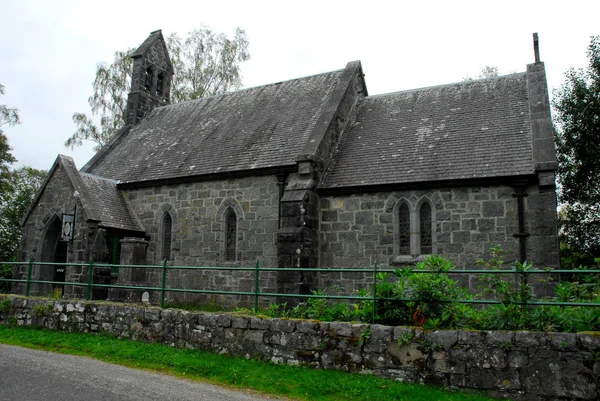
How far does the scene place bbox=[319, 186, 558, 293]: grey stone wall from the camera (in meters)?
12.3

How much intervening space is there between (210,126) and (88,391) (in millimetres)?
14982

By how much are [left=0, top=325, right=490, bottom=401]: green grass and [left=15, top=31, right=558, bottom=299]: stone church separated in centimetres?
421

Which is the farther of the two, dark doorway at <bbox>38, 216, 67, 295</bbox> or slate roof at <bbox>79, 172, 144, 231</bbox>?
slate roof at <bbox>79, 172, 144, 231</bbox>

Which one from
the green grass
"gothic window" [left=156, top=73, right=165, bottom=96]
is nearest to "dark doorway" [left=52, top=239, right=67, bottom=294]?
the green grass

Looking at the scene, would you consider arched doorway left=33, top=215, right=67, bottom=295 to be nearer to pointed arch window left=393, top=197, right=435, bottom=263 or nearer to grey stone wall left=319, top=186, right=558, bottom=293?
grey stone wall left=319, top=186, right=558, bottom=293

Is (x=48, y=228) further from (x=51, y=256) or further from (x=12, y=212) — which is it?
(x=12, y=212)

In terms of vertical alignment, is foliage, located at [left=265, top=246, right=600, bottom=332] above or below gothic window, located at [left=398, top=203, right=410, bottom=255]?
below

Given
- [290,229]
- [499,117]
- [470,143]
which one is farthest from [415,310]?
[499,117]

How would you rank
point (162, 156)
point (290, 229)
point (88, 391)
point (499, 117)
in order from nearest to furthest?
point (88, 391) → point (290, 229) → point (499, 117) → point (162, 156)

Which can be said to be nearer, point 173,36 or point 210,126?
point 210,126

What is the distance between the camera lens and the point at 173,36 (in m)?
35.5

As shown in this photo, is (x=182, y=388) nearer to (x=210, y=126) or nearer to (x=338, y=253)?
(x=338, y=253)

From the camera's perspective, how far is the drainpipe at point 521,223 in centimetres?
1231

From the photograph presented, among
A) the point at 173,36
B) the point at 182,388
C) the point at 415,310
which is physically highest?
the point at 173,36
